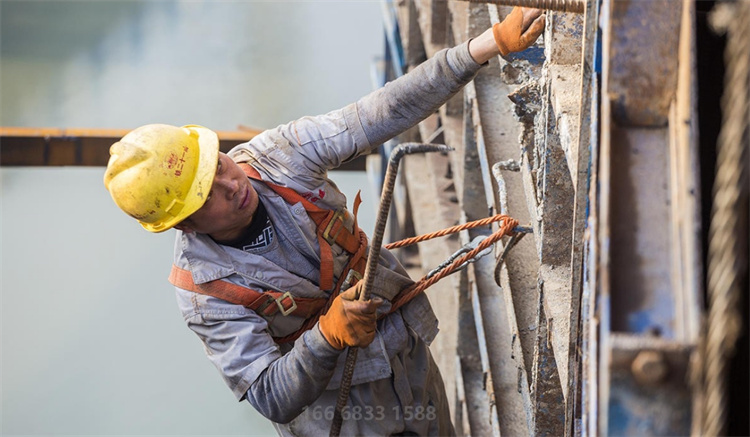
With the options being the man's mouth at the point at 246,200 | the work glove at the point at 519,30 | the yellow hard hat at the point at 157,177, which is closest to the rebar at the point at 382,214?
the work glove at the point at 519,30

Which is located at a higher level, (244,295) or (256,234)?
(256,234)

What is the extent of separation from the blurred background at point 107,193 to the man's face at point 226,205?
236 inches

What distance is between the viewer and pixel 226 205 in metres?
2.88

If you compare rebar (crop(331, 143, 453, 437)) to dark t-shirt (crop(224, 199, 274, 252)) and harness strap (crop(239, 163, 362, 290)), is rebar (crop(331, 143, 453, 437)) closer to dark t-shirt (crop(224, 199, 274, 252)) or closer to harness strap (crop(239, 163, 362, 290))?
harness strap (crop(239, 163, 362, 290))

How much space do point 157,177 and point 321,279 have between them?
68 centimetres

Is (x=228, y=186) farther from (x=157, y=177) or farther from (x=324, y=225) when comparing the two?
(x=324, y=225)

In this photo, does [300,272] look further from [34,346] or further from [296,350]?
[34,346]

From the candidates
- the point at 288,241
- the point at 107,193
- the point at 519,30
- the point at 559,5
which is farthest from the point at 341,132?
the point at 107,193

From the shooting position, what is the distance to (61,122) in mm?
11859

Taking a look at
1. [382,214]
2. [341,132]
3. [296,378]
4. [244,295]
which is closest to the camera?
[382,214]

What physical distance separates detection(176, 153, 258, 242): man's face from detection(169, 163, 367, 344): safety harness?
0.40 feet

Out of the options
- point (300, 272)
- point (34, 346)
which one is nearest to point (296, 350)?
point (300, 272)

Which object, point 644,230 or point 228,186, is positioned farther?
point 228,186

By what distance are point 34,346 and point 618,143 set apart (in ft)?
27.4
